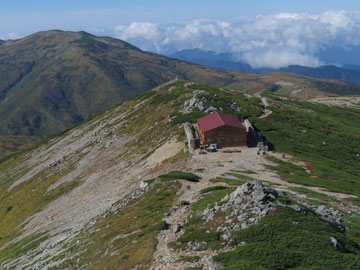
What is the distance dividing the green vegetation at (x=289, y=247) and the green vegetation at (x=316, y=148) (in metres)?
24.6

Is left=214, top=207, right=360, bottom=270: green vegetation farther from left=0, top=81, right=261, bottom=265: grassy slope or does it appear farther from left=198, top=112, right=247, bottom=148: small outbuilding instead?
left=198, top=112, right=247, bottom=148: small outbuilding

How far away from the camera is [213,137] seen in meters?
64.9

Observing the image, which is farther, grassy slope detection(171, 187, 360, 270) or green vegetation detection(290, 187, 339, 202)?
green vegetation detection(290, 187, 339, 202)

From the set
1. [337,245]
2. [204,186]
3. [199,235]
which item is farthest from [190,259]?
[204,186]

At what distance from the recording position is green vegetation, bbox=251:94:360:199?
50188mm

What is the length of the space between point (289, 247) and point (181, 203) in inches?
608

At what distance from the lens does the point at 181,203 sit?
110 ft

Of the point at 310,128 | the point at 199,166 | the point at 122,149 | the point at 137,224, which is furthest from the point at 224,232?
the point at 310,128

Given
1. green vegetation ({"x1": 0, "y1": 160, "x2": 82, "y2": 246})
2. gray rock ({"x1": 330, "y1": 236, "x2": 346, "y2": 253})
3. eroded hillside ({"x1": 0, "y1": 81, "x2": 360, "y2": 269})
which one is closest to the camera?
gray rock ({"x1": 330, "y1": 236, "x2": 346, "y2": 253})

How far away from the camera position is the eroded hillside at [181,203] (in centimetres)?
2206

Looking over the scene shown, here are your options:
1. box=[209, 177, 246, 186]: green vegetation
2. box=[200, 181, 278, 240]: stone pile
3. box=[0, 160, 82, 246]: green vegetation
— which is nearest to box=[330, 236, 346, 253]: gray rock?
box=[200, 181, 278, 240]: stone pile

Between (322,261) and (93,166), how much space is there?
243 ft

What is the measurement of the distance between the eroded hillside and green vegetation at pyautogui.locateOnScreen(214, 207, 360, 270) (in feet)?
0.26

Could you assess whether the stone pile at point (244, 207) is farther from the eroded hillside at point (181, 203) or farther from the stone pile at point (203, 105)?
the stone pile at point (203, 105)
